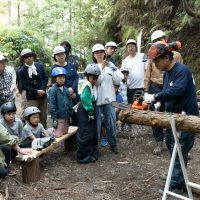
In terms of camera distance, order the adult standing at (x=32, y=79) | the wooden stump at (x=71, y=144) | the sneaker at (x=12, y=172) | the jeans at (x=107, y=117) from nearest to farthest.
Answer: the sneaker at (x=12, y=172)
the jeans at (x=107, y=117)
the adult standing at (x=32, y=79)
the wooden stump at (x=71, y=144)

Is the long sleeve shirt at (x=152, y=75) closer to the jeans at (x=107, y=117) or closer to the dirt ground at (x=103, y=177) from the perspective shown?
the jeans at (x=107, y=117)

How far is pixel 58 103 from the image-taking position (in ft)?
20.1

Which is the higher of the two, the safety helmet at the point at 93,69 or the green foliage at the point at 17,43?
the green foliage at the point at 17,43

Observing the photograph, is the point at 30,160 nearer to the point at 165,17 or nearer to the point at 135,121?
the point at 135,121

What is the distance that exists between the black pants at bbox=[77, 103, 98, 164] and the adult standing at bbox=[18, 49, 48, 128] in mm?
1204

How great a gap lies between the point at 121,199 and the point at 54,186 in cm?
108

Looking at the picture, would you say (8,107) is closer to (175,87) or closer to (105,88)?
(105,88)

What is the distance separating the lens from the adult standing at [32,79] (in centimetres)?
663

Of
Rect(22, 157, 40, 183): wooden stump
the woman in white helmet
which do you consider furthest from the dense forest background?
Rect(22, 157, 40, 183): wooden stump

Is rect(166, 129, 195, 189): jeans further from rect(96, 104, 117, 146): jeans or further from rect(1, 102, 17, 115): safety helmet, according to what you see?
rect(1, 102, 17, 115): safety helmet

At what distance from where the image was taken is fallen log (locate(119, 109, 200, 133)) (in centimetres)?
362

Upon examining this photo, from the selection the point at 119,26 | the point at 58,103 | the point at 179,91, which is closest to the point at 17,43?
the point at 119,26

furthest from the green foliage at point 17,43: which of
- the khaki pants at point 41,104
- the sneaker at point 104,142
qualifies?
the sneaker at point 104,142

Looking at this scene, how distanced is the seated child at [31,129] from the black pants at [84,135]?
0.62 meters
